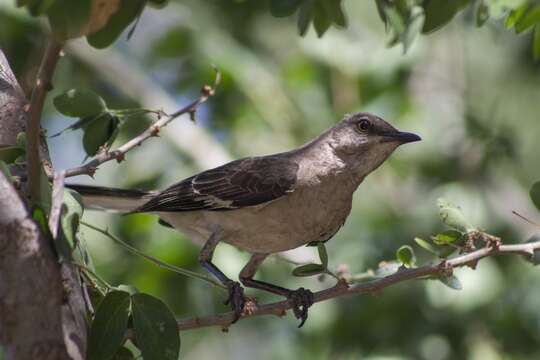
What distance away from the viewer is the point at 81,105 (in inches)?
153

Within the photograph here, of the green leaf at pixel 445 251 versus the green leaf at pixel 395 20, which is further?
the green leaf at pixel 395 20

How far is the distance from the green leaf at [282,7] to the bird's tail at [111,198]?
2280 millimetres

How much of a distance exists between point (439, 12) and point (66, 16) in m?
1.87

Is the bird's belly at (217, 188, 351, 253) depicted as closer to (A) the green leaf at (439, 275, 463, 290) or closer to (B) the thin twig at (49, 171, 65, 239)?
(A) the green leaf at (439, 275, 463, 290)

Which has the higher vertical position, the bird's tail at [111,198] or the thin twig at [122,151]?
the thin twig at [122,151]

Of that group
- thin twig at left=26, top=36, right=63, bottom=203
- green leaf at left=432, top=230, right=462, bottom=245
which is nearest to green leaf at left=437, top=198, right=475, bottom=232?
green leaf at left=432, top=230, right=462, bottom=245

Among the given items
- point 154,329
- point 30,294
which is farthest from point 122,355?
point 30,294

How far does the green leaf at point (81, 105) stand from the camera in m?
3.85

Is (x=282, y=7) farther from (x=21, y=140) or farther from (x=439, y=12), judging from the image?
(x=21, y=140)

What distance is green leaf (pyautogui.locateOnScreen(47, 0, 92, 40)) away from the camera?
243 cm

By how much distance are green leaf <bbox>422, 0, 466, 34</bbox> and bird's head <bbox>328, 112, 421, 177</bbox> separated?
1.73m

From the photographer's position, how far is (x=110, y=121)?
3.95 metres

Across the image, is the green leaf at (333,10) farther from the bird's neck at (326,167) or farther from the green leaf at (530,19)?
the bird's neck at (326,167)

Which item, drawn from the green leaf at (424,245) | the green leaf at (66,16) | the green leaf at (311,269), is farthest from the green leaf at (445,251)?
the green leaf at (66,16)
